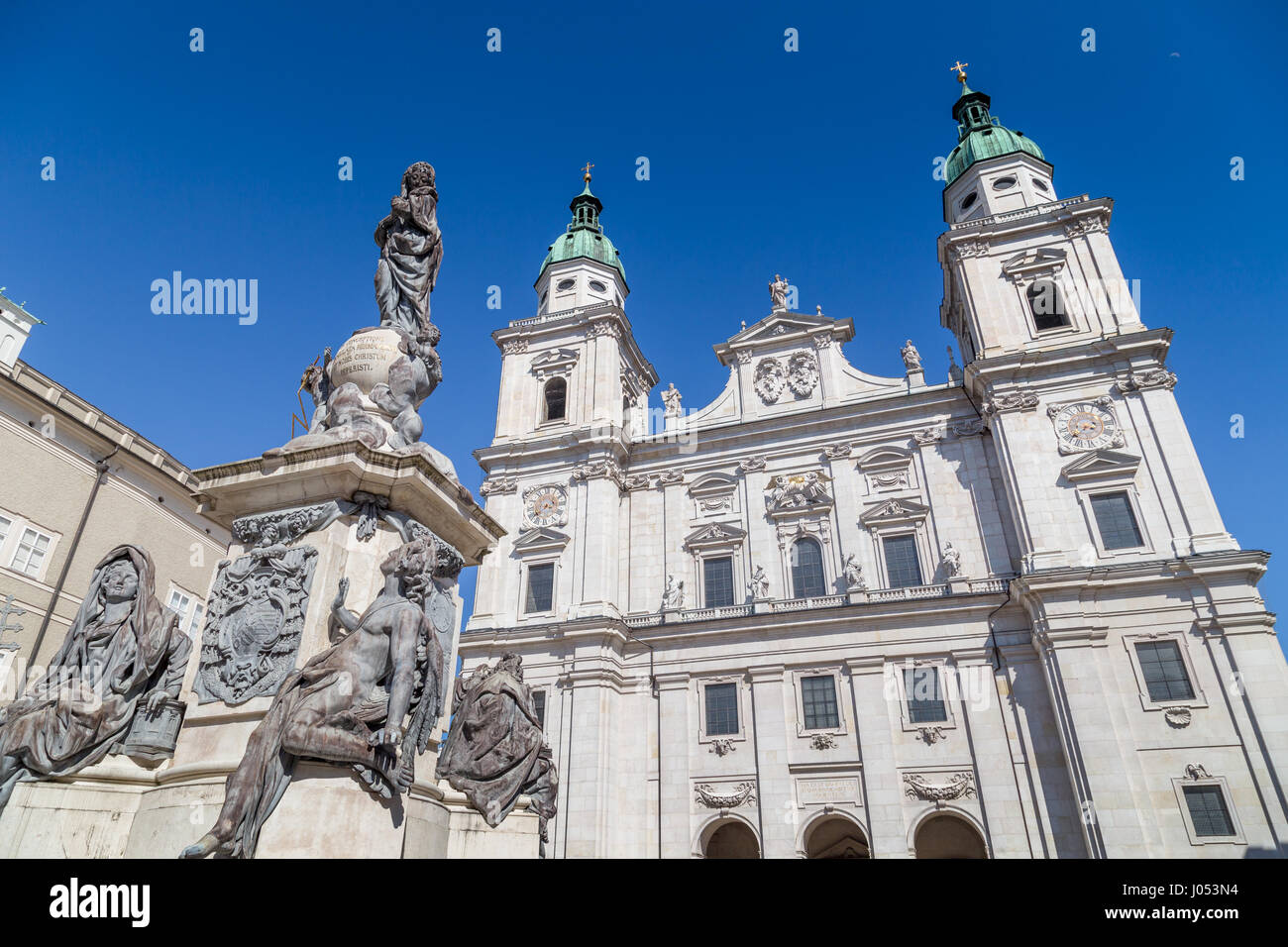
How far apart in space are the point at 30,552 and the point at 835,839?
25.2m

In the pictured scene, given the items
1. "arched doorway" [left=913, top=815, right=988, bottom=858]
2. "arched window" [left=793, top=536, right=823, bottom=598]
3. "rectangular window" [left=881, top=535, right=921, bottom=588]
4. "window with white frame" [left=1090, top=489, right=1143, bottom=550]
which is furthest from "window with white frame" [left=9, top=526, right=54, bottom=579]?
"window with white frame" [left=1090, top=489, right=1143, bottom=550]

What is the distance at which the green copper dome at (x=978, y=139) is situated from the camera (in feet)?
114

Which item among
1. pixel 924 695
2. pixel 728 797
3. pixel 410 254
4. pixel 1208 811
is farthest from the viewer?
pixel 728 797

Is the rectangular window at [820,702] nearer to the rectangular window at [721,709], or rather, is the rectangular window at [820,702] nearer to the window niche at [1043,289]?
the rectangular window at [721,709]

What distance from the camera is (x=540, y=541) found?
29891 mm

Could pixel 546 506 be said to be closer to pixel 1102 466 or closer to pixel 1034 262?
pixel 1102 466

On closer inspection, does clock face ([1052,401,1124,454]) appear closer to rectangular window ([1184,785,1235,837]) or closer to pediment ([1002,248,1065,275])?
pediment ([1002,248,1065,275])

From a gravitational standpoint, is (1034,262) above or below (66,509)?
above

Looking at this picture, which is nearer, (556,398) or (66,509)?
(66,509)

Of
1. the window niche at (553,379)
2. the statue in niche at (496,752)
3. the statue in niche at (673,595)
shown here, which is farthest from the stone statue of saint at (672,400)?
the statue in niche at (496,752)

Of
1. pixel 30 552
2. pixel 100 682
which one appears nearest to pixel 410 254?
pixel 100 682

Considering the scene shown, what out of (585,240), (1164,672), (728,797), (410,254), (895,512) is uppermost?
(585,240)

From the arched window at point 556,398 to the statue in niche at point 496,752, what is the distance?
27493 mm
